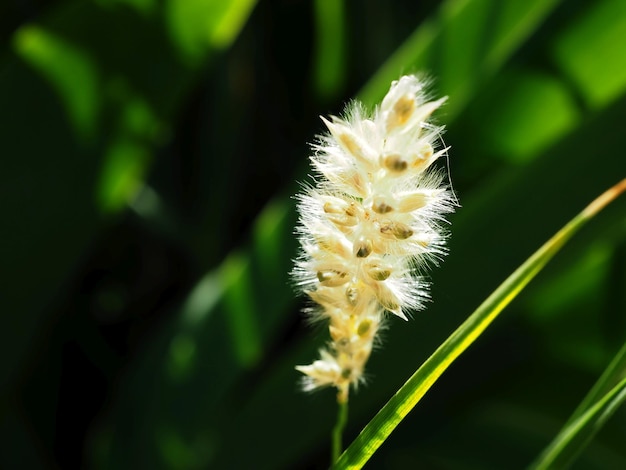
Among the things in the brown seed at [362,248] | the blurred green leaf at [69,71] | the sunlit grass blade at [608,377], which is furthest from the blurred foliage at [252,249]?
the brown seed at [362,248]

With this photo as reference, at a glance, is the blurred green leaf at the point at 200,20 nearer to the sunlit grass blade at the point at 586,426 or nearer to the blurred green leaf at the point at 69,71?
the blurred green leaf at the point at 69,71

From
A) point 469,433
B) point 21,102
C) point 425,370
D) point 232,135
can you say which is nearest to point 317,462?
point 469,433

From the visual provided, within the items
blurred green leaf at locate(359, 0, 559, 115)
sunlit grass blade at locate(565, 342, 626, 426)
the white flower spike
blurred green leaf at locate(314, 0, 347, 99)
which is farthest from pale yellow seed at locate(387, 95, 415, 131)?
blurred green leaf at locate(314, 0, 347, 99)

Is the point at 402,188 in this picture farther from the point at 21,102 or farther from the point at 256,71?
the point at 256,71

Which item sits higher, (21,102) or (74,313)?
(21,102)

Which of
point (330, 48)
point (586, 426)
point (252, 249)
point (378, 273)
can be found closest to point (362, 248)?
point (378, 273)

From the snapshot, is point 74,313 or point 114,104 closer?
point 114,104


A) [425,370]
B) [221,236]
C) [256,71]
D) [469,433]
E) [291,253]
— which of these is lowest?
[469,433]
